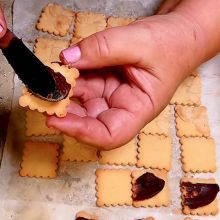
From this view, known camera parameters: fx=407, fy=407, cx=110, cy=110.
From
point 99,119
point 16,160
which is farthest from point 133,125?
point 16,160

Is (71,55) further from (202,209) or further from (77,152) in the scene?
(202,209)

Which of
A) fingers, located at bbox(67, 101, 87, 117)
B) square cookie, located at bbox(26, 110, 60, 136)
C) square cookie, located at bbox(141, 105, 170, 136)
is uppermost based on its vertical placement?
square cookie, located at bbox(26, 110, 60, 136)

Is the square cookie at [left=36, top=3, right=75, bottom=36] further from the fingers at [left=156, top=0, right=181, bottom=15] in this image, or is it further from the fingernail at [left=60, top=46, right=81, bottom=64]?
the fingernail at [left=60, top=46, right=81, bottom=64]

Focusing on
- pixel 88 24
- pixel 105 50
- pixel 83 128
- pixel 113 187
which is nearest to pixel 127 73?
pixel 105 50

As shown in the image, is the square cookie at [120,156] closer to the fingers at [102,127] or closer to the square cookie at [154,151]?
the square cookie at [154,151]

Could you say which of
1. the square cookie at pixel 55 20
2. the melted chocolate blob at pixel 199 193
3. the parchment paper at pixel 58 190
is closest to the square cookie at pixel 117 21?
the square cookie at pixel 55 20

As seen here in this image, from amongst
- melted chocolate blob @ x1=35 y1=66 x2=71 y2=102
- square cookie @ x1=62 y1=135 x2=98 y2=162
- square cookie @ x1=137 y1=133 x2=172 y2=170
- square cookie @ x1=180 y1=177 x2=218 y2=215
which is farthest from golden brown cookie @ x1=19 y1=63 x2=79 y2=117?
square cookie @ x1=180 y1=177 x2=218 y2=215
